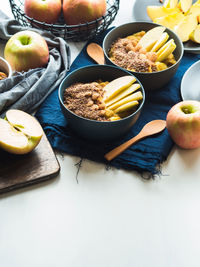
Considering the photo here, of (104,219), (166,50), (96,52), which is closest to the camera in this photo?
(104,219)

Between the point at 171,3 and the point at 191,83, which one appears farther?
the point at 171,3

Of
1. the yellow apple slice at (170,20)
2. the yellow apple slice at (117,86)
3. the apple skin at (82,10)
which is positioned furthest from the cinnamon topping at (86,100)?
the yellow apple slice at (170,20)

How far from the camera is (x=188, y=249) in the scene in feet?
2.05

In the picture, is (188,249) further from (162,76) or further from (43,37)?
(43,37)

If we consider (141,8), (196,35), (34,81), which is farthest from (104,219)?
(141,8)

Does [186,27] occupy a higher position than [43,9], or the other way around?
[43,9]

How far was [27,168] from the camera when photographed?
2.30ft

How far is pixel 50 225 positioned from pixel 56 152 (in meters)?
0.18

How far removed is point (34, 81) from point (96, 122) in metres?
0.24

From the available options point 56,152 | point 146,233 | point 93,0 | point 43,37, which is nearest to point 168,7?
point 93,0

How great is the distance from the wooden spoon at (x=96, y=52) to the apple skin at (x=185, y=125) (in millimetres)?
302

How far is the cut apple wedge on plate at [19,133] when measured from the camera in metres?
0.68

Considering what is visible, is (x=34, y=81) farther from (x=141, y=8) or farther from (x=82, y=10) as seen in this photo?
(x=141, y=8)

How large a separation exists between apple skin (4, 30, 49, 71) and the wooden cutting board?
247 millimetres
